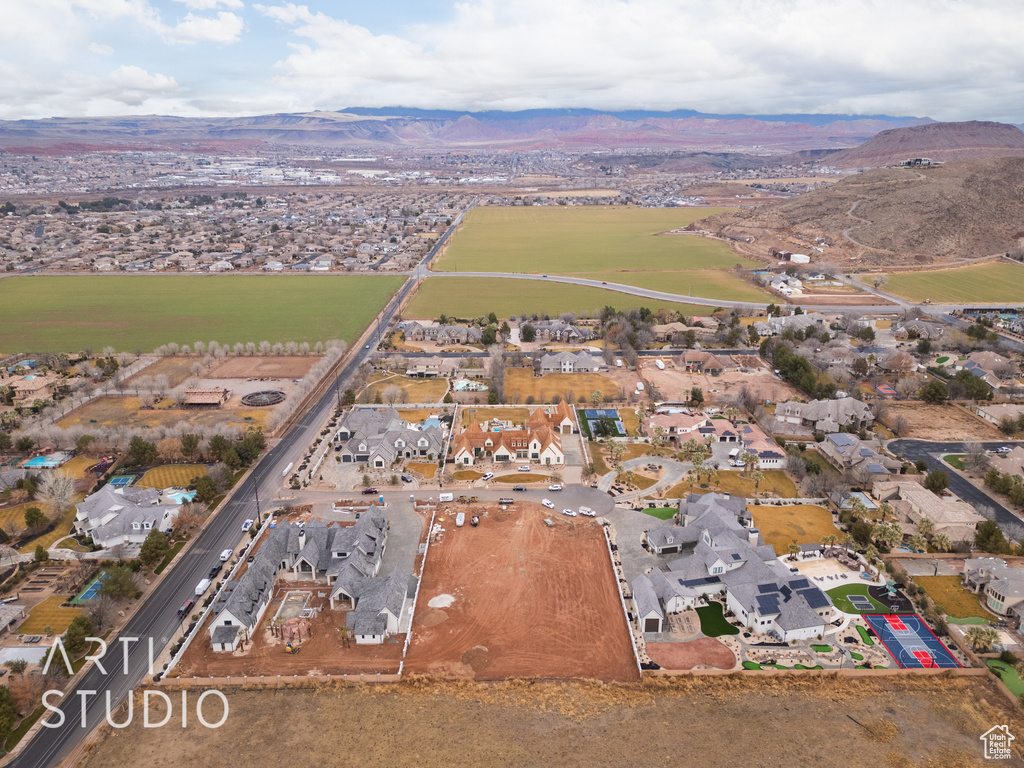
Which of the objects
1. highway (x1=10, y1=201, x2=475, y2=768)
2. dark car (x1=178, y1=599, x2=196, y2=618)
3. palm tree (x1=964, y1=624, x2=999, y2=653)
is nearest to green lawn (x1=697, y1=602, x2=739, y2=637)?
palm tree (x1=964, y1=624, x2=999, y2=653)

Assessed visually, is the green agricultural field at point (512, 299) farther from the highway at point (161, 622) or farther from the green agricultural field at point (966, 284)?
the highway at point (161, 622)

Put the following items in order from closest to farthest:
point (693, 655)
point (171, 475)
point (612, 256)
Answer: point (693, 655) → point (171, 475) → point (612, 256)

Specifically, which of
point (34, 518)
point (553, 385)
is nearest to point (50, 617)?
point (34, 518)

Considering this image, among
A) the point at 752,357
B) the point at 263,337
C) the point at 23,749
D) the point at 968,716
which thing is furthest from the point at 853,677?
the point at 263,337

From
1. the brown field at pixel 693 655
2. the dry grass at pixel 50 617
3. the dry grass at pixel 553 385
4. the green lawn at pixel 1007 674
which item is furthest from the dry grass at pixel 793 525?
the dry grass at pixel 50 617

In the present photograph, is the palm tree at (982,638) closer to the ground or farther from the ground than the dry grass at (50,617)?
farther from the ground

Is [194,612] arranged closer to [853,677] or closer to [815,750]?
[815,750]

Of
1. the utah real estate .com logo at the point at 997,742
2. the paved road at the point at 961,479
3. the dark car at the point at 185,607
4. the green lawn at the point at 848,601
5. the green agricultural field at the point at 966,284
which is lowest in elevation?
the dark car at the point at 185,607

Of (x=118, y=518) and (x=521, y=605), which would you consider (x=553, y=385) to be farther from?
A: (x=118, y=518)
